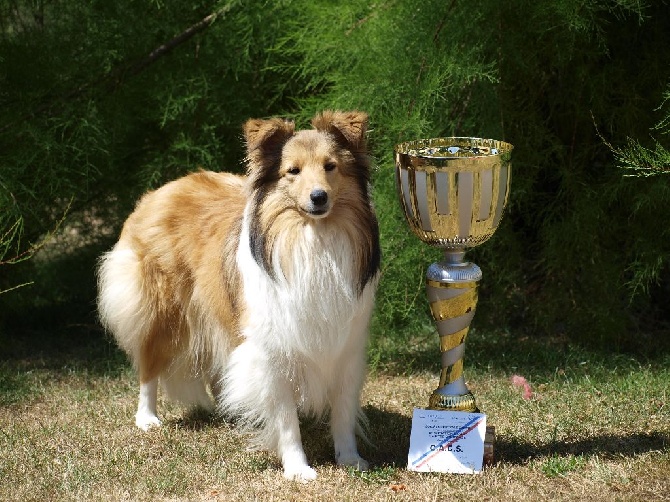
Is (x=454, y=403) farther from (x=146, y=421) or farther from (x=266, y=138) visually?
(x=146, y=421)

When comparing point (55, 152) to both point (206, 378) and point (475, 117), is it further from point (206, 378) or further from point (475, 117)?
point (475, 117)

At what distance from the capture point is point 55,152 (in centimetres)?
621

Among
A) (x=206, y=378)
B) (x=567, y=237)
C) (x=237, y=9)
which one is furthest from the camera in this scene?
(x=237, y=9)

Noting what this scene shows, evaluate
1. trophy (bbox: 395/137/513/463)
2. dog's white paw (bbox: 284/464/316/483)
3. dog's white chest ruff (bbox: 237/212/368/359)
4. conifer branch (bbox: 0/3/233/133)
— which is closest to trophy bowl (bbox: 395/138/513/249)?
trophy (bbox: 395/137/513/463)

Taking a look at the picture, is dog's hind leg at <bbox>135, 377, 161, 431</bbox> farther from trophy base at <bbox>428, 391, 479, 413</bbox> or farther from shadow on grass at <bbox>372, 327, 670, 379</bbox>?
trophy base at <bbox>428, 391, 479, 413</bbox>

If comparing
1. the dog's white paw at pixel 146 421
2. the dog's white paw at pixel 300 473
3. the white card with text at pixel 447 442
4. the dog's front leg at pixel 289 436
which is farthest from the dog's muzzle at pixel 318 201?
the dog's white paw at pixel 146 421

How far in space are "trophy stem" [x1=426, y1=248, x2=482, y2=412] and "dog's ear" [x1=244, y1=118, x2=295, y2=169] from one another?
908mm

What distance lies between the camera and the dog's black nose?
12.2 feet

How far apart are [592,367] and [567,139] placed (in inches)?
61.3

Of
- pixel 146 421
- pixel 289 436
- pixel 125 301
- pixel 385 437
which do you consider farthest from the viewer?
pixel 146 421

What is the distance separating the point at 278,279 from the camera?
3.92 m


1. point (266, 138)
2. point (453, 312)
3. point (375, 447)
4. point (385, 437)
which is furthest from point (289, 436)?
point (266, 138)

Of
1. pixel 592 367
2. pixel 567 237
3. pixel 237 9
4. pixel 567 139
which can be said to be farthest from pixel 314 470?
pixel 237 9

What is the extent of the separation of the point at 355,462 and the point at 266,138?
1.51 metres
